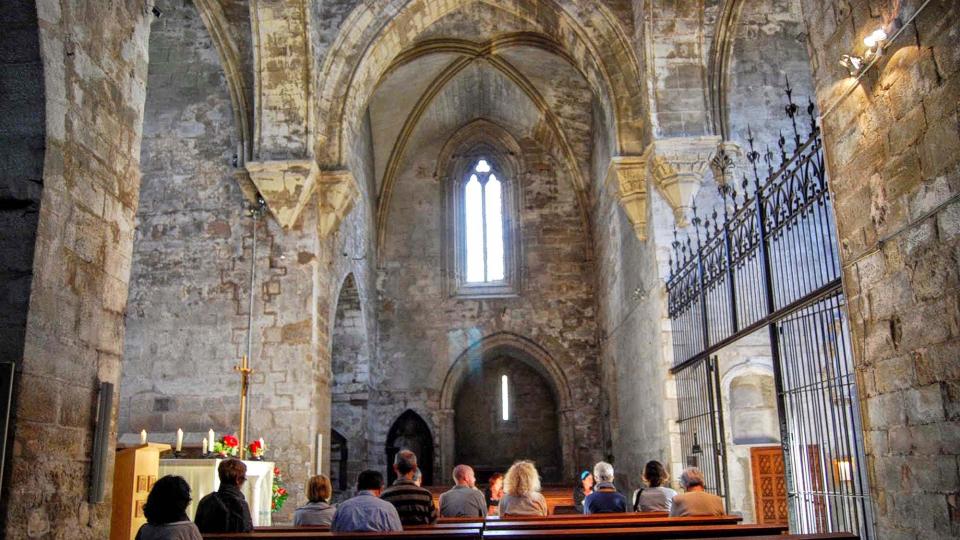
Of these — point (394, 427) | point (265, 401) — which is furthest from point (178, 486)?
point (394, 427)

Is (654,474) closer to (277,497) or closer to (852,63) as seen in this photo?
(852,63)

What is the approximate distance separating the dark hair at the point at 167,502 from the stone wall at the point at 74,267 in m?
0.65

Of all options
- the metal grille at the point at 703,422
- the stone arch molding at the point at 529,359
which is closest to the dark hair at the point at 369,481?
the metal grille at the point at 703,422

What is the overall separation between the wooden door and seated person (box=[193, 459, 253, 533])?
6.65 metres

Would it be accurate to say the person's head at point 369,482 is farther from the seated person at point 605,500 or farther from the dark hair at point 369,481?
the seated person at point 605,500

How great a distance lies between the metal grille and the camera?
23.1ft

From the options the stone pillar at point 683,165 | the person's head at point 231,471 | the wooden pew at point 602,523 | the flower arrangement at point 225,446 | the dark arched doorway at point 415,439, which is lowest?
the wooden pew at point 602,523

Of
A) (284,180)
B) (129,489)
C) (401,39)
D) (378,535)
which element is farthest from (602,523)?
(401,39)

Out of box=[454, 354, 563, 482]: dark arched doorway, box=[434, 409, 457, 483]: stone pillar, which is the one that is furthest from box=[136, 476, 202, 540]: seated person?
box=[454, 354, 563, 482]: dark arched doorway

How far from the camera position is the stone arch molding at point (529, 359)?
14.1 m

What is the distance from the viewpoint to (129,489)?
4.98 metres

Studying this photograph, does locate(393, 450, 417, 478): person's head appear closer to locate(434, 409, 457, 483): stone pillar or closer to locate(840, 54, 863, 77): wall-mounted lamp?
locate(840, 54, 863, 77): wall-mounted lamp

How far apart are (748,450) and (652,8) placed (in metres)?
5.07

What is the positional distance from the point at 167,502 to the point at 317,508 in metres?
1.69
